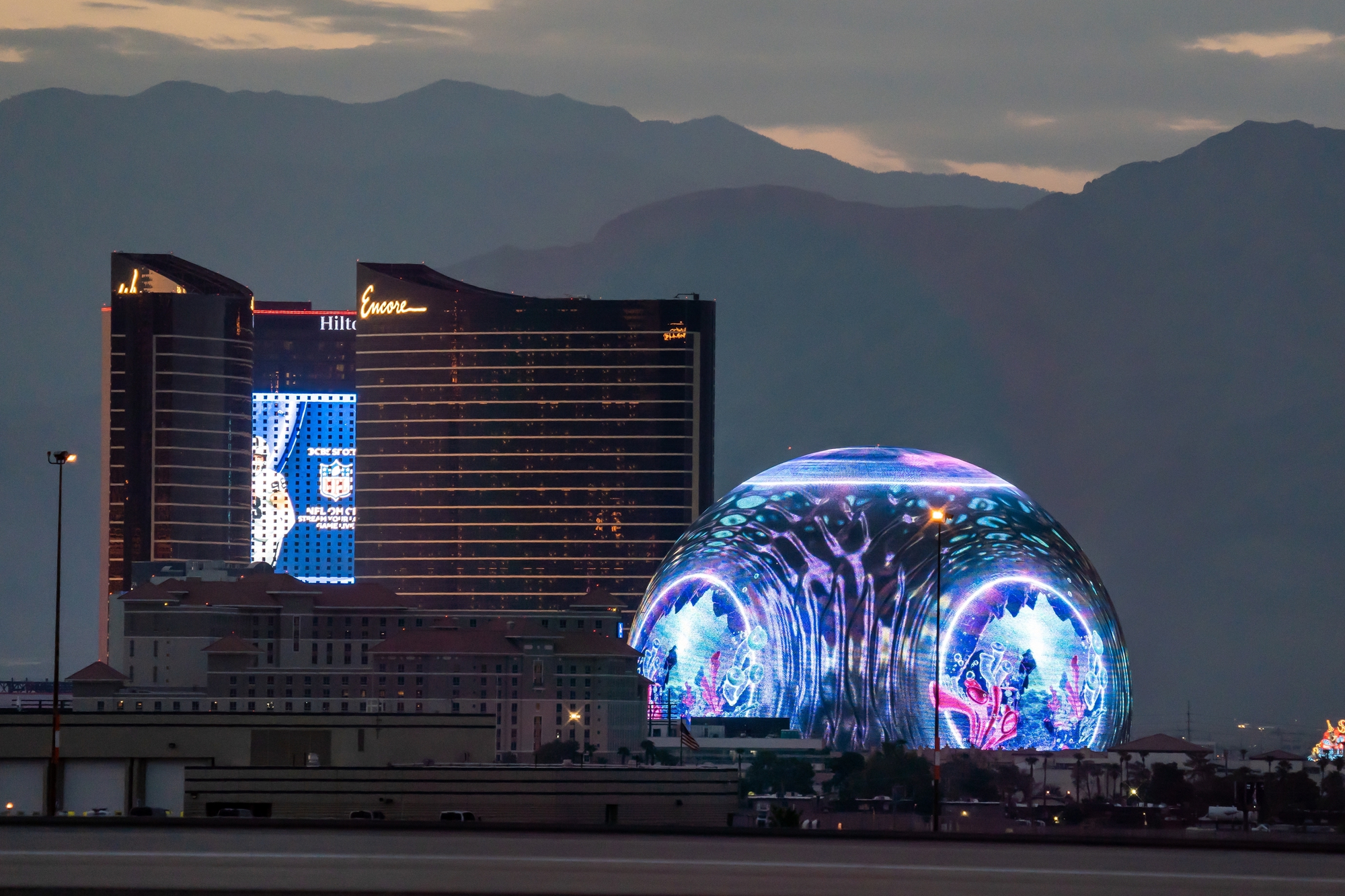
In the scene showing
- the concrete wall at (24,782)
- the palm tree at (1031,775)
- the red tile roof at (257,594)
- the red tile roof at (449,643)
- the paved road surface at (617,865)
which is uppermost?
the red tile roof at (257,594)

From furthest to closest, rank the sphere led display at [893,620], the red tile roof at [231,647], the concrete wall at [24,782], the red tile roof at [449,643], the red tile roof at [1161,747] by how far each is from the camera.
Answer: the red tile roof at [231,647], the red tile roof at [449,643], the sphere led display at [893,620], the red tile roof at [1161,747], the concrete wall at [24,782]

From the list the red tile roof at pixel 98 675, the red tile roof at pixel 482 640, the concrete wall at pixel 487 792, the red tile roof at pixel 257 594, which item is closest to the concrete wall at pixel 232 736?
the concrete wall at pixel 487 792

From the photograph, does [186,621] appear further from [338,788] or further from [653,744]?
[338,788]

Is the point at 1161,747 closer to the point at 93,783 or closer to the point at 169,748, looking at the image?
the point at 169,748

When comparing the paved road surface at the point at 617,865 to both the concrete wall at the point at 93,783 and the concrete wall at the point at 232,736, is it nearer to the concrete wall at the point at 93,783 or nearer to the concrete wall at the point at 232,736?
the concrete wall at the point at 232,736

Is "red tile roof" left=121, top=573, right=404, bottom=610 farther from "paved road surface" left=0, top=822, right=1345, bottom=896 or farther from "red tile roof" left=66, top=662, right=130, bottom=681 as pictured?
"paved road surface" left=0, top=822, right=1345, bottom=896

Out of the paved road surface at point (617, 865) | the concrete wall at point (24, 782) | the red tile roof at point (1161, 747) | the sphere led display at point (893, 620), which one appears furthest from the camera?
the sphere led display at point (893, 620)

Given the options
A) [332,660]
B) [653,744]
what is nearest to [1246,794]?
[653,744]
